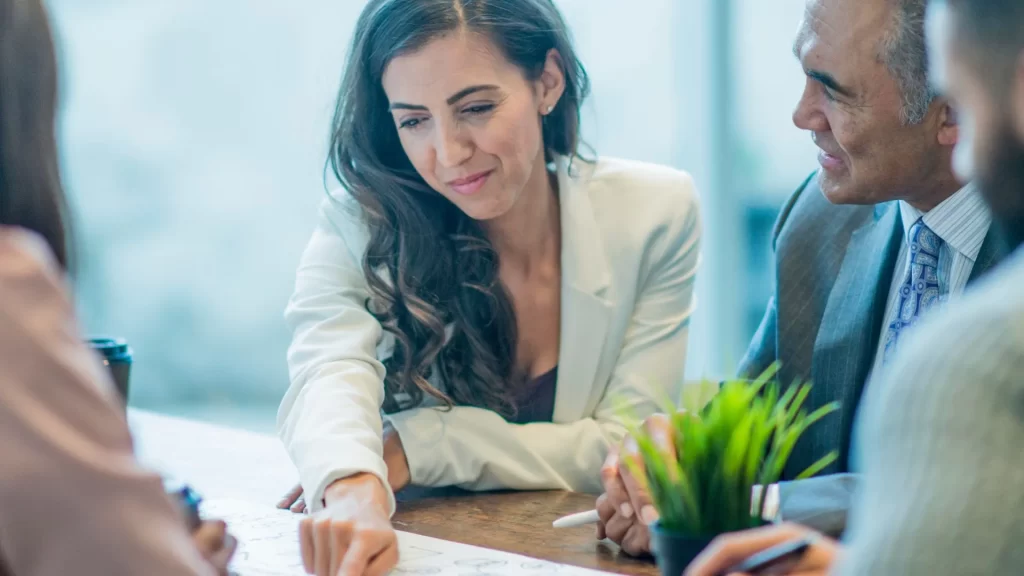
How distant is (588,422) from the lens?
208cm

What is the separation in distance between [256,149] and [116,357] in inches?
173

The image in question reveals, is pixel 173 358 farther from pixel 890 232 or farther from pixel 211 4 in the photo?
pixel 890 232

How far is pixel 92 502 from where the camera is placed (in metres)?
0.77

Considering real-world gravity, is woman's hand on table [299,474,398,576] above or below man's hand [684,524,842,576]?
below

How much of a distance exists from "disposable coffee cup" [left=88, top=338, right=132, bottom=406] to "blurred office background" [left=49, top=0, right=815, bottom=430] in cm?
352

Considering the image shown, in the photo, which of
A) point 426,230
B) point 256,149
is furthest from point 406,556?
point 256,149

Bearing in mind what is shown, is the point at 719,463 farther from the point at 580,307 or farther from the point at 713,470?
the point at 580,307

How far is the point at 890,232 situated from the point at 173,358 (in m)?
4.62

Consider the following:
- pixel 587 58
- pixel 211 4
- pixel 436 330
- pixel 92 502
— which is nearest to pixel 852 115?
pixel 436 330

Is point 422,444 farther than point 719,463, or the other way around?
point 422,444

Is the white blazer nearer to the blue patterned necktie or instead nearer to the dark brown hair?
the blue patterned necktie

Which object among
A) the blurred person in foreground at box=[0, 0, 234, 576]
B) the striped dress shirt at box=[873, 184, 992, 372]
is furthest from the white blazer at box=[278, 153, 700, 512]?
the blurred person in foreground at box=[0, 0, 234, 576]

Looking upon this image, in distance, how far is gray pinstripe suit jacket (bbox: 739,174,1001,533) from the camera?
197 cm

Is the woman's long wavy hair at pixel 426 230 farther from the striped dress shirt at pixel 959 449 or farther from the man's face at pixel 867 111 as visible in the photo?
the striped dress shirt at pixel 959 449
